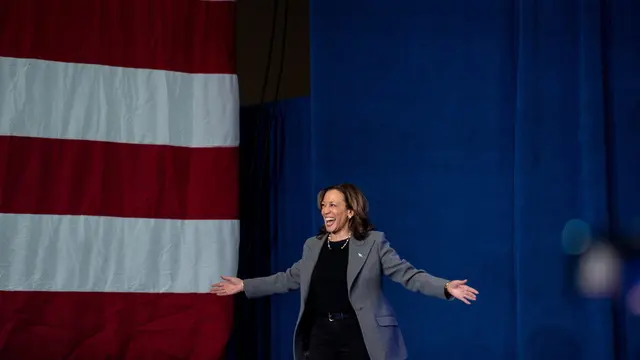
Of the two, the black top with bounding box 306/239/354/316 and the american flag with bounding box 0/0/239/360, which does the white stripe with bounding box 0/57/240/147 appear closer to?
the american flag with bounding box 0/0/239/360

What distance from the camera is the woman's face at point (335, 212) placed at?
329 centimetres

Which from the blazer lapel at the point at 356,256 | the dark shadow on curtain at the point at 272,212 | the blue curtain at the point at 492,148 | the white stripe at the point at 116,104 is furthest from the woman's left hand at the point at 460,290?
the white stripe at the point at 116,104

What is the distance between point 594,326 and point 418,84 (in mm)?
1368

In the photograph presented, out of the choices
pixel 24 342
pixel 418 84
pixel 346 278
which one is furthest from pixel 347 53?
pixel 24 342

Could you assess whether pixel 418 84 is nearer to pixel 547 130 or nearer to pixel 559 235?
pixel 547 130

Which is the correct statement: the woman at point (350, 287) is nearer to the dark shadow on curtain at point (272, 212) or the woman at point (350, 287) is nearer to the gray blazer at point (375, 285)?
the gray blazer at point (375, 285)

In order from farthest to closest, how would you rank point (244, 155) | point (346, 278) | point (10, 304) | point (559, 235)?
point (244, 155)
point (10, 304)
point (559, 235)
point (346, 278)

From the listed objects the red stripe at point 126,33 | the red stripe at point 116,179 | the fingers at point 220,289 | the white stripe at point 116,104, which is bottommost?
the fingers at point 220,289

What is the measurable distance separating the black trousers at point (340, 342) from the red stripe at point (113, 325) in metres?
1.02

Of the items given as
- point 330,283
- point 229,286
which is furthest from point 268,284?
Answer: point 330,283

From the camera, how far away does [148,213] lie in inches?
158

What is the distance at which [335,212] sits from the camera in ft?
10.8

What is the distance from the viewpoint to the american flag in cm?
385

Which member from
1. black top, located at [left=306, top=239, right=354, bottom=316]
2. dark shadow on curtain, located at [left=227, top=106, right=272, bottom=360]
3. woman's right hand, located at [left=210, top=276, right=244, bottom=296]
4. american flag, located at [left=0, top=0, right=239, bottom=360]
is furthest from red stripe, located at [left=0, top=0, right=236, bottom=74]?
black top, located at [left=306, top=239, right=354, bottom=316]
